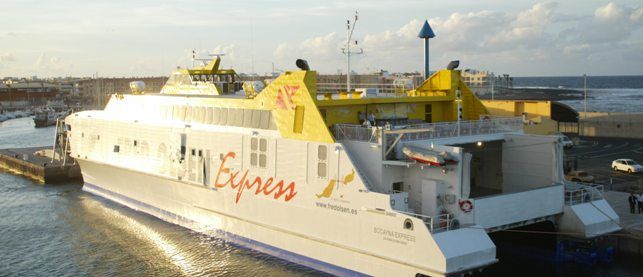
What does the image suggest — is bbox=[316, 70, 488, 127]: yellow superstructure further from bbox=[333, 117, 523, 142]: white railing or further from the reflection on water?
the reflection on water

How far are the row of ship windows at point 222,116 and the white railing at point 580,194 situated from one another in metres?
8.74

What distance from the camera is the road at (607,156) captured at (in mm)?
28250

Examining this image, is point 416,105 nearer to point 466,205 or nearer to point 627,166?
point 466,205

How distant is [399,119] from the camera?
19531 millimetres

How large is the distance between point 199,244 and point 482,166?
9.84 m

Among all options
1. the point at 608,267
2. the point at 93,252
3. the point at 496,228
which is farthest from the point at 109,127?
the point at 608,267

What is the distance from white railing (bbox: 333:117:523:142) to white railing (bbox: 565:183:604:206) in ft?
7.93

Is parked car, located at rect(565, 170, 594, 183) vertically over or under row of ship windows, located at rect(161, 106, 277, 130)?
under

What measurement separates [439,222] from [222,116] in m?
9.47

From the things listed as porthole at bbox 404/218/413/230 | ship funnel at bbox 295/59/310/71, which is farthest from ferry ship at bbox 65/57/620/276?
ship funnel at bbox 295/59/310/71

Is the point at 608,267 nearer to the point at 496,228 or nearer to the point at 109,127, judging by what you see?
the point at 496,228

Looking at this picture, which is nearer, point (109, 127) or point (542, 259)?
point (542, 259)

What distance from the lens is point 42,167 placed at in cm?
3434

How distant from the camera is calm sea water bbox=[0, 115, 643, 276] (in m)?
17.7
